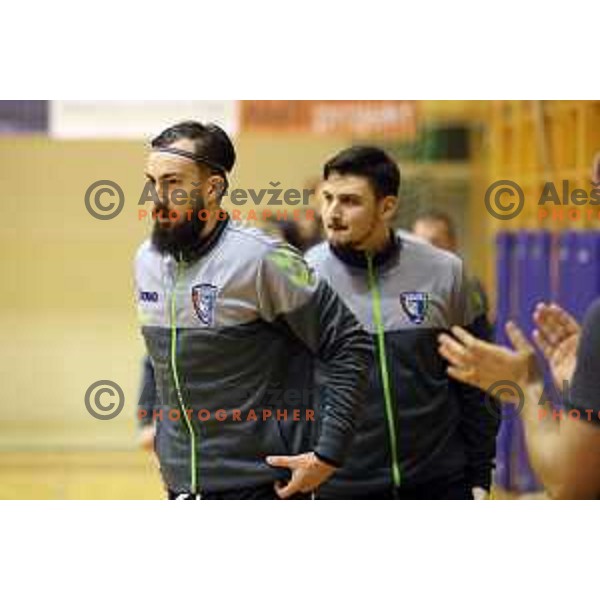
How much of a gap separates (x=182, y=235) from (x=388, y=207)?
0.46m

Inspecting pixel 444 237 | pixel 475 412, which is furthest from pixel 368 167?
pixel 475 412

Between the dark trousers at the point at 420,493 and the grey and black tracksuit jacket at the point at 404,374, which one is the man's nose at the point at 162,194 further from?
the dark trousers at the point at 420,493

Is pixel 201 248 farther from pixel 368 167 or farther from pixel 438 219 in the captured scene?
pixel 438 219

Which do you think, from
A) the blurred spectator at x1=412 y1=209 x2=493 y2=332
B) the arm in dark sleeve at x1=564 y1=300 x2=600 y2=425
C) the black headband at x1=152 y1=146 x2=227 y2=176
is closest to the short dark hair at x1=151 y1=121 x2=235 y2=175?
the black headband at x1=152 y1=146 x2=227 y2=176

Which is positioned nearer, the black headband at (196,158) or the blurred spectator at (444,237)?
the black headband at (196,158)

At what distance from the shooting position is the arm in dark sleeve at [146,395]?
9.53 feet

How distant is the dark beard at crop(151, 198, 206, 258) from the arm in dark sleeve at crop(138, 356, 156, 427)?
24cm

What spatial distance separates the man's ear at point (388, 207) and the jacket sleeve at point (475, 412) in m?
0.21

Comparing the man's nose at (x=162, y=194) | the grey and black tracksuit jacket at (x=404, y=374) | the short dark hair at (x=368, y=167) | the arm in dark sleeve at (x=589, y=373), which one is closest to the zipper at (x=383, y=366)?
the grey and black tracksuit jacket at (x=404, y=374)

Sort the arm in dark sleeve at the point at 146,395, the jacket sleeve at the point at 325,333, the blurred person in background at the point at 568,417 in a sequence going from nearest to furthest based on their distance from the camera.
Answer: the blurred person in background at the point at 568,417 < the jacket sleeve at the point at 325,333 < the arm in dark sleeve at the point at 146,395

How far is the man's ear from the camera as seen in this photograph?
2936 millimetres

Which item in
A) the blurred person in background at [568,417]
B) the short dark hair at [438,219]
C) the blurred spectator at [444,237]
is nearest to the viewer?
the blurred person in background at [568,417]

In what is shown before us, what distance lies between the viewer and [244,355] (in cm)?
280
